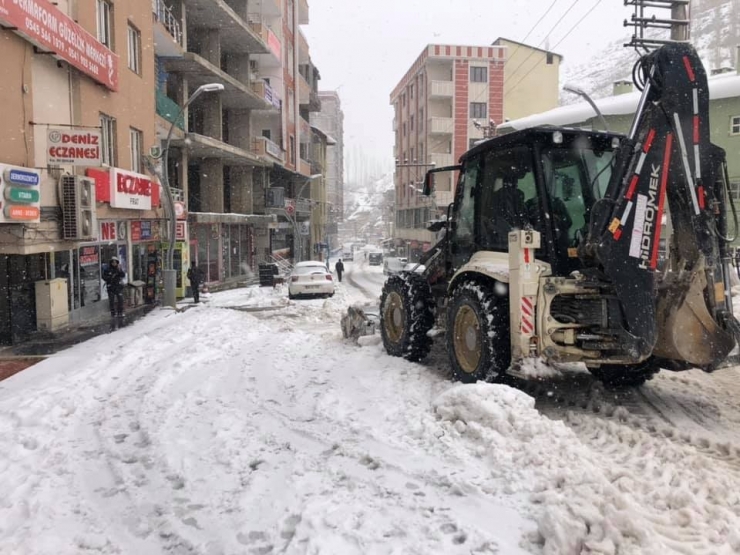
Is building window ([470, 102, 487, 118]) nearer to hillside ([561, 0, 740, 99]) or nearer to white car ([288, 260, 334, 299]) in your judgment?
white car ([288, 260, 334, 299])

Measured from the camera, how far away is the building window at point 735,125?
2916 centimetres

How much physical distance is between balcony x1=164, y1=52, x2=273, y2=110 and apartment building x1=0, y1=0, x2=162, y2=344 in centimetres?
642

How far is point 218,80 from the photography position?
2856 centimetres

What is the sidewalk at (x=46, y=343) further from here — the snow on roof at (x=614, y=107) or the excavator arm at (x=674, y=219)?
the snow on roof at (x=614, y=107)

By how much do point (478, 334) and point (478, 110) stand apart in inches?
1992

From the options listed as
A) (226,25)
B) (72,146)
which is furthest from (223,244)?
(72,146)

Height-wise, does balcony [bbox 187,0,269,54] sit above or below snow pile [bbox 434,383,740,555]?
above

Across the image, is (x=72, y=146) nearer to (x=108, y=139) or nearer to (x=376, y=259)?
(x=108, y=139)

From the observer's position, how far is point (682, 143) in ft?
19.0

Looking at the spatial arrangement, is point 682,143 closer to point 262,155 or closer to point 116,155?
point 116,155

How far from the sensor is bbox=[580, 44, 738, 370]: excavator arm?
18.8 ft

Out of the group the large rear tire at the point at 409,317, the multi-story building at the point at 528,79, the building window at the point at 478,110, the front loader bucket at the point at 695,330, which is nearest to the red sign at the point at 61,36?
the large rear tire at the point at 409,317

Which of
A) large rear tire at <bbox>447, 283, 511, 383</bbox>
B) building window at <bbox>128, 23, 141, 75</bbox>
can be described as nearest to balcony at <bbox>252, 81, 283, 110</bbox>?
building window at <bbox>128, 23, 141, 75</bbox>

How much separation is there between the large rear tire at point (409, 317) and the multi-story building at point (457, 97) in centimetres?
4072
